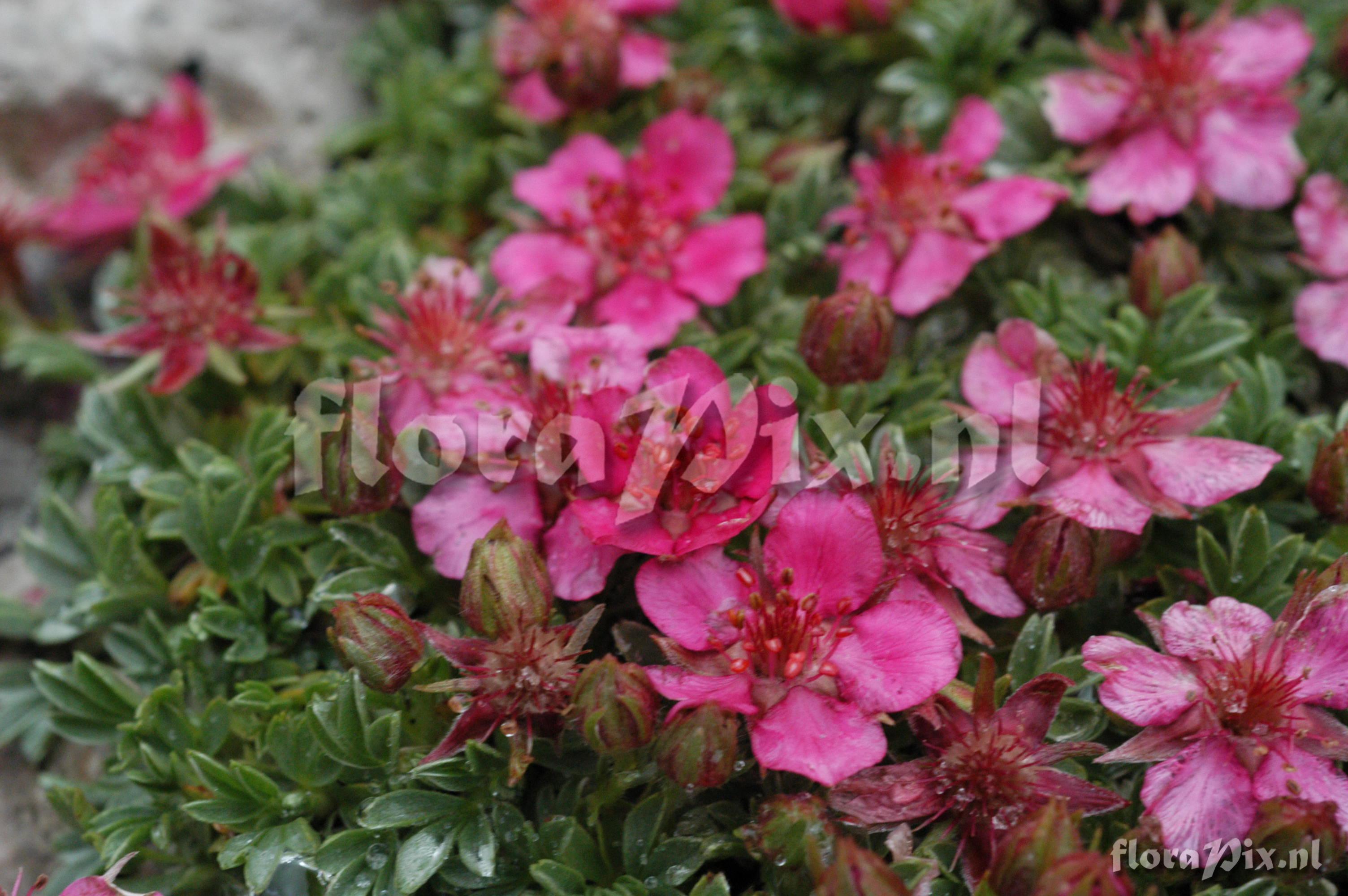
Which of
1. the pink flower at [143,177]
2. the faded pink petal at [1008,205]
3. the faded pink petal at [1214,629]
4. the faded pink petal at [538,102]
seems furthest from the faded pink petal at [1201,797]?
the pink flower at [143,177]

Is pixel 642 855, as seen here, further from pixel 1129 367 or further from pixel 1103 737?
pixel 1129 367

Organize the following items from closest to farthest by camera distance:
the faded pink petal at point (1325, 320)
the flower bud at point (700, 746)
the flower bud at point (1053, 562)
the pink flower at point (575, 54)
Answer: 1. the flower bud at point (700, 746)
2. the flower bud at point (1053, 562)
3. the faded pink petal at point (1325, 320)
4. the pink flower at point (575, 54)

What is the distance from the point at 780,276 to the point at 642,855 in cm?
129

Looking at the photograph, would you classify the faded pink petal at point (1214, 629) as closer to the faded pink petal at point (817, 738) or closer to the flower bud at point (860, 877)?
the faded pink petal at point (817, 738)

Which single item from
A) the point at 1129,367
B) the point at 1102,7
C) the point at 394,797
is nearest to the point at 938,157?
the point at 1129,367

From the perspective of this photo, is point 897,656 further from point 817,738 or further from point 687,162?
point 687,162

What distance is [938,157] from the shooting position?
2.50 metres

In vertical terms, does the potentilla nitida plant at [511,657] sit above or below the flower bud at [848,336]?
below

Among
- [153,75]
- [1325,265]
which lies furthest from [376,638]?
[153,75]

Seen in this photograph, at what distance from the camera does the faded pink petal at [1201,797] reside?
1616mm

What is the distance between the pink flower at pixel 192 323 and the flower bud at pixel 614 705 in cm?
123

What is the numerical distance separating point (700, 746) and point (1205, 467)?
99 cm

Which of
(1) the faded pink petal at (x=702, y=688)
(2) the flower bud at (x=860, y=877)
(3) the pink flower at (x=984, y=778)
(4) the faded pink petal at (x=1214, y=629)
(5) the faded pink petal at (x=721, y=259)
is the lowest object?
(3) the pink flower at (x=984, y=778)

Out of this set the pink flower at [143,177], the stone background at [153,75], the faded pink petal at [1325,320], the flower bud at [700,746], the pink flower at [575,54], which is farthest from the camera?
the stone background at [153,75]
